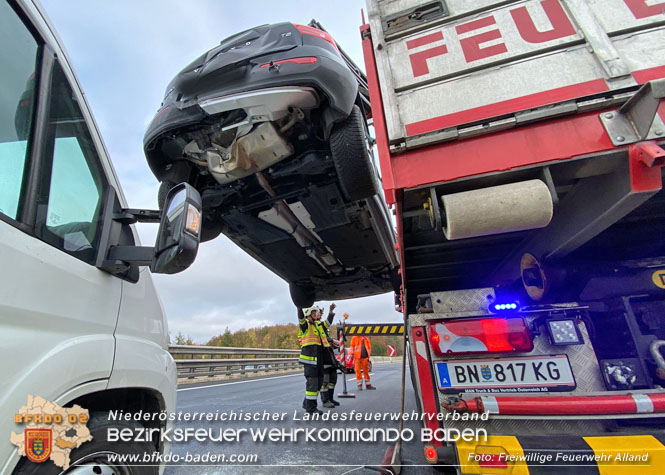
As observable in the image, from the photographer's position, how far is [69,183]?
1.20 meters

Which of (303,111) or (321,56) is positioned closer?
(321,56)

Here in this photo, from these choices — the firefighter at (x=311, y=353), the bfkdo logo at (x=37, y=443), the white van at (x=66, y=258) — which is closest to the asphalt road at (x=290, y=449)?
the firefighter at (x=311, y=353)

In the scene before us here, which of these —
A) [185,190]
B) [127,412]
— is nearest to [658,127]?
[185,190]

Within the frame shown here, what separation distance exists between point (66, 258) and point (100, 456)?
693 mm

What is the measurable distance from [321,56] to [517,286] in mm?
2053

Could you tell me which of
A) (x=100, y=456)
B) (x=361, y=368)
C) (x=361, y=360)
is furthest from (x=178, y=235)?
(x=361, y=368)

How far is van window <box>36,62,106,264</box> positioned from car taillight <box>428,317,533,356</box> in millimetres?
1704

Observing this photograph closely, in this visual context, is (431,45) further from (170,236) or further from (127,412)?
(127,412)

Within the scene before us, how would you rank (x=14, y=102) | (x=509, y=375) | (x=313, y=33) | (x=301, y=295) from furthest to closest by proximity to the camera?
1. (x=301, y=295)
2. (x=313, y=33)
3. (x=509, y=375)
4. (x=14, y=102)

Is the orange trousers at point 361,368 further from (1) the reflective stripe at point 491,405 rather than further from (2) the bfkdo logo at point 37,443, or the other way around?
(2) the bfkdo logo at point 37,443

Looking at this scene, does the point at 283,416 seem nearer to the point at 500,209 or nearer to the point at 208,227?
the point at 208,227

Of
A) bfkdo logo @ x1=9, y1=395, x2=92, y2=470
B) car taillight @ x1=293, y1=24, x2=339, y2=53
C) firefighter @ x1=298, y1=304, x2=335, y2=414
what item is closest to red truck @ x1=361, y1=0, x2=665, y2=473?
car taillight @ x1=293, y1=24, x2=339, y2=53

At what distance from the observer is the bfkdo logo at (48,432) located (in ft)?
2.73

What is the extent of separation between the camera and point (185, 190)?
119 centimetres
